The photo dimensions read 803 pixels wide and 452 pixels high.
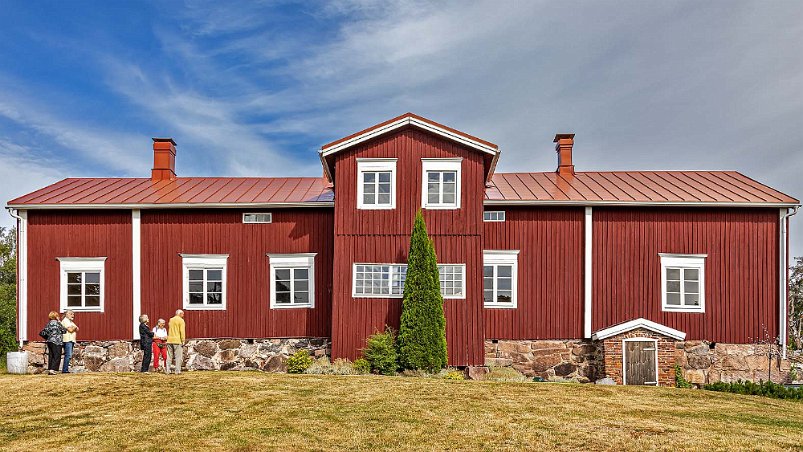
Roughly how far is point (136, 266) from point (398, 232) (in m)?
8.12

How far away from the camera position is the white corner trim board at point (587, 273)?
62.2 ft

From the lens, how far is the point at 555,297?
19.2 m

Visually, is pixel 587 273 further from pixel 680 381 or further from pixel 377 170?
pixel 377 170

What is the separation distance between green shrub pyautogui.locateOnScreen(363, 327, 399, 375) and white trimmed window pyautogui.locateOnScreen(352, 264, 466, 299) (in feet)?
3.73

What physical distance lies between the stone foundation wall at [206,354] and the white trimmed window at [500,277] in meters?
5.08

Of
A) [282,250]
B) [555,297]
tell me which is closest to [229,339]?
[282,250]

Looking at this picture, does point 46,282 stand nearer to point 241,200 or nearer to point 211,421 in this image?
point 241,200

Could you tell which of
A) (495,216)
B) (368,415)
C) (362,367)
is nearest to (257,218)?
(362,367)

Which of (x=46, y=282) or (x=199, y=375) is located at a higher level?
(x=46, y=282)

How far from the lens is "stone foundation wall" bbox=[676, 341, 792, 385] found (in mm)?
18641

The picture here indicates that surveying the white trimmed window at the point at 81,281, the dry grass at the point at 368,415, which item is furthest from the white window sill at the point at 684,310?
the white trimmed window at the point at 81,281

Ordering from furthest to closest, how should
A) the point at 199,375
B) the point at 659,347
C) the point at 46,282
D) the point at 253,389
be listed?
the point at 46,282, the point at 659,347, the point at 199,375, the point at 253,389

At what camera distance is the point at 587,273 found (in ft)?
62.9

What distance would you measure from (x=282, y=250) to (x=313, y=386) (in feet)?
20.5
